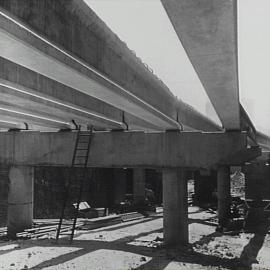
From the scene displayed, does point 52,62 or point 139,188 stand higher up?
point 52,62

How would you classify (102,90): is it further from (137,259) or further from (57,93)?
(137,259)

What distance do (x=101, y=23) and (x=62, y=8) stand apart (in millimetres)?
1137

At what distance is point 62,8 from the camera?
5059mm

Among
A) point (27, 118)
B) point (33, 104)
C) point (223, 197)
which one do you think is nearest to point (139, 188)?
point (223, 197)

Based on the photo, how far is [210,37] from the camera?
511 centimetres

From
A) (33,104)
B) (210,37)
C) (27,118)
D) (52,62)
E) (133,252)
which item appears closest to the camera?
(210,37)

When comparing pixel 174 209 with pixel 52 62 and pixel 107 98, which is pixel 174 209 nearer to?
pixel 107 98

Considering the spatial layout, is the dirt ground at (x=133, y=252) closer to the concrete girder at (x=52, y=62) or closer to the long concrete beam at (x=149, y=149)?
the long concrete beam at (x=149, y=149)

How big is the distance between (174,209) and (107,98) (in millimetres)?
7452

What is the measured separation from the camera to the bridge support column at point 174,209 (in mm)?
14820

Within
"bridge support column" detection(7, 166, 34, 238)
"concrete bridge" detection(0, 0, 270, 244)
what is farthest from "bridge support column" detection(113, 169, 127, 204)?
"bridge support column" detection(7, 166, 34, 238)

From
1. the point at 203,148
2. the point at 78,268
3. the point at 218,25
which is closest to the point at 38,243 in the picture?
the point at 78,268

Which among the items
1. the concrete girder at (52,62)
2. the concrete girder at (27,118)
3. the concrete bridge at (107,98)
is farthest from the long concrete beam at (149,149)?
the concrete girder at (52,62)

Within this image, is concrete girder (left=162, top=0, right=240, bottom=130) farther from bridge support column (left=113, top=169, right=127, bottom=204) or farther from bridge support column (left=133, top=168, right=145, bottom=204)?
bridge support column (left=113, top=169, right=127, bottom=204)
